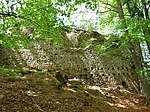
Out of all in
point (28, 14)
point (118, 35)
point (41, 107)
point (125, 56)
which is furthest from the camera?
point (125, 56)

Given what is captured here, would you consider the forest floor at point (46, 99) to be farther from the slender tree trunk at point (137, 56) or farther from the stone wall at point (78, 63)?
the stone wall at point (78, 63)

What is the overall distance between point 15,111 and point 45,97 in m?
1.57

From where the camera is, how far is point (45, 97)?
7.22 m

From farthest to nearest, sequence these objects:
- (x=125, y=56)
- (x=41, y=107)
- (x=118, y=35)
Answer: (x=125, y=56) → (x=118, y=35) → (x=41, y=107)

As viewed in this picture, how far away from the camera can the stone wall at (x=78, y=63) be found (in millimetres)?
12570

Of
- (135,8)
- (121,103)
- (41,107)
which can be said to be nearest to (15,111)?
(41,107)

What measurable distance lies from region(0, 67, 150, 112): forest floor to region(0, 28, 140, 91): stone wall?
7.21ft

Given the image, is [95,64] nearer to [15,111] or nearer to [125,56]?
[125,56]

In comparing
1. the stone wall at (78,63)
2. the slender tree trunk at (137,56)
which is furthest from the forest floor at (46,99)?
the stone wall at (78,63)

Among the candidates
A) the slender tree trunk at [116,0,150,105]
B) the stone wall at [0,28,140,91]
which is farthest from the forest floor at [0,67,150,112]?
the stone wall at [0,28,140,91]

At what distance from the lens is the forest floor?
6.31m

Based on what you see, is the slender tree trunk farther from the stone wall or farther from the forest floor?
the stone wall

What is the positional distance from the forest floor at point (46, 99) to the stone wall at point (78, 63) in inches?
86.5

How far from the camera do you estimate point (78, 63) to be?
12.7 metres
